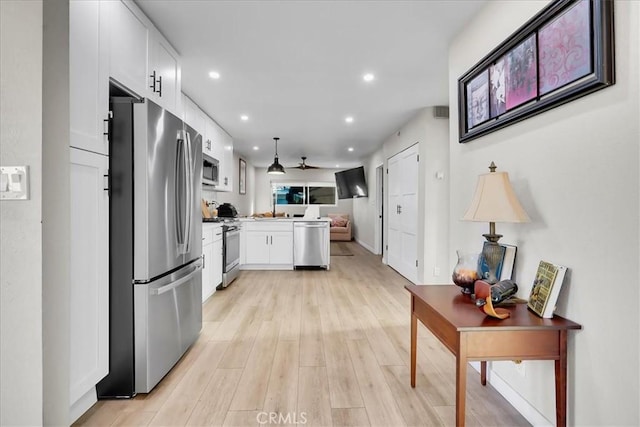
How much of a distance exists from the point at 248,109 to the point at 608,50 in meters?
3.83

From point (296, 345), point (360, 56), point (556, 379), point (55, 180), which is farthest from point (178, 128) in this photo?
point (556, 379)

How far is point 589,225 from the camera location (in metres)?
1.27

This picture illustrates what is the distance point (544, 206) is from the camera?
5.01 feet

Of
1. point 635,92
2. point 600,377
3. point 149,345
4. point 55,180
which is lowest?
point 149,345

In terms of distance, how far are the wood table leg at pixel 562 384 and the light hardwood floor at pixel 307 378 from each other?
1.26ft

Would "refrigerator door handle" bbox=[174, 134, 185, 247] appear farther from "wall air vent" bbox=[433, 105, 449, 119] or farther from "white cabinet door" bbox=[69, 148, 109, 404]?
"wall air vent" bbox=[433, 105, 449, 119]

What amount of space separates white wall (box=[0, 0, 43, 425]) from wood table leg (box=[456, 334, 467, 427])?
61.9 inches

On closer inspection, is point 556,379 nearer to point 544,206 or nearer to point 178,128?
point 544,206

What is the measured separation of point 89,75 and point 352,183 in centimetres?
760

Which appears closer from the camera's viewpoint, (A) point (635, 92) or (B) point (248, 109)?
(A) point (635, 92)

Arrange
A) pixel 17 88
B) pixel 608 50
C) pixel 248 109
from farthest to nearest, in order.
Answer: pixel 248 109, pixel 608 50, pixel 17 88

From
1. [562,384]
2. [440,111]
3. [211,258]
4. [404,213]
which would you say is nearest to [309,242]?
[404,213]

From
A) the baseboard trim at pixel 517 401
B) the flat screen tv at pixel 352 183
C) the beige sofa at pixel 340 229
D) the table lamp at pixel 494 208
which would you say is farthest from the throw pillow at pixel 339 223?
the table lamp at pixel 494 208

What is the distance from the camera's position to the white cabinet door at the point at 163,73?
229 cm
